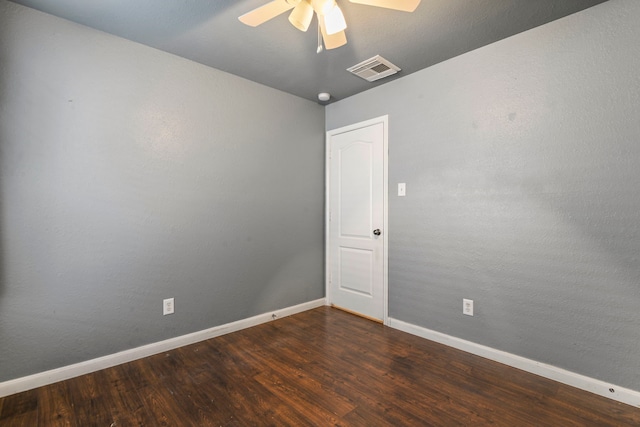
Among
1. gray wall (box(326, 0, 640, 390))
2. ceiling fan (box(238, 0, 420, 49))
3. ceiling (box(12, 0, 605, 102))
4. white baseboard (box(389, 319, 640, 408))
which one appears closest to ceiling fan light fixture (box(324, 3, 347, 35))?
ceiling fan (box(238, 0, 420, 49))

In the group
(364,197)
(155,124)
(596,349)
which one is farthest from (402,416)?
(155,124)

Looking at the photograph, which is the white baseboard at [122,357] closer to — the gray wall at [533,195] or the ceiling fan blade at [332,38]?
the gray wall at [533,195]

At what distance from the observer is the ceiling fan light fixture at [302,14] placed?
157 cm

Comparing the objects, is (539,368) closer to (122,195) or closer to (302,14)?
(302,14)

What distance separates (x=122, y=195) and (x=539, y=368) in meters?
3.29

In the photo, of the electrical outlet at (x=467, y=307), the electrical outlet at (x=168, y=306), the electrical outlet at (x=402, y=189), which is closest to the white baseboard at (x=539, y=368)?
the electrical outlet at (x=467, y=307)

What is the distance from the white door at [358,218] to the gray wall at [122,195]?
664 millimetres

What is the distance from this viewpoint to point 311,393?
1888 millimetres

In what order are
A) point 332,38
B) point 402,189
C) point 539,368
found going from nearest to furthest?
1. point 332,38
2. point 539,368
3. point 402,189

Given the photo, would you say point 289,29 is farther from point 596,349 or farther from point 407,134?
point 596,349

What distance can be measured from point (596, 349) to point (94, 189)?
3562mm

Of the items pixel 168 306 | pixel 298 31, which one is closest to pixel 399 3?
pixel 298 31

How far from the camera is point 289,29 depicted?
210 cm

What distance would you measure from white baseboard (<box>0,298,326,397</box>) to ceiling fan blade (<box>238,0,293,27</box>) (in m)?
2.45
